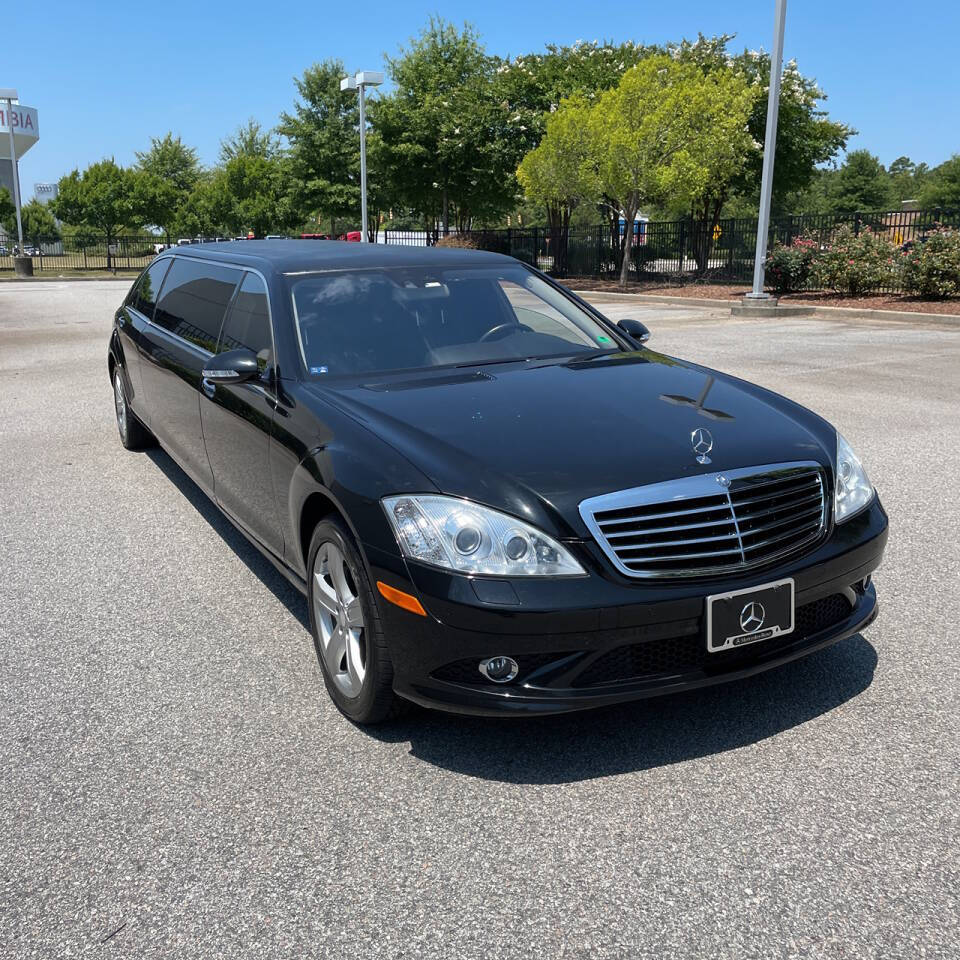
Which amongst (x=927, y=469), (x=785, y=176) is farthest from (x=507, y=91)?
(x=927, y=469)

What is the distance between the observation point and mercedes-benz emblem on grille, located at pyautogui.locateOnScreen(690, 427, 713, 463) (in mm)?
3225

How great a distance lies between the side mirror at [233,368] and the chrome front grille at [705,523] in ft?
6.03

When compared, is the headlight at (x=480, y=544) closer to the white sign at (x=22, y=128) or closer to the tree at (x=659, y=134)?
the tree at (x=659, y=134)

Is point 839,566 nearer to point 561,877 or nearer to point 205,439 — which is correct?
point 561,877

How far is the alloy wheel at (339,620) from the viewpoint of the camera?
3.34 meters

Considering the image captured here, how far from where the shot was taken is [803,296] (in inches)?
933

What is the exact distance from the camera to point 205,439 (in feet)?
16.7

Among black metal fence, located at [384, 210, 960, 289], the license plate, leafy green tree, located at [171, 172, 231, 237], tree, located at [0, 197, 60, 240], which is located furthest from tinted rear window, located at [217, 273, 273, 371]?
tree, located at [0, 197, 60, 240]

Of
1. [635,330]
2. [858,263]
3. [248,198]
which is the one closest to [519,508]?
[635,330]

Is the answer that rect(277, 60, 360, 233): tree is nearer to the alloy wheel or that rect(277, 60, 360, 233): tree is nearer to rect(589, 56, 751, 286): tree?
rect(589, 56, 751, 286): tree

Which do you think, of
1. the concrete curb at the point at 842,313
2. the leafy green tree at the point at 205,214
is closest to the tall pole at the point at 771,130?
the concrete curb at the point at 842,313

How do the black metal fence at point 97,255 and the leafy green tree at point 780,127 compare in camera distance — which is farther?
the black metal fence at point 97,255

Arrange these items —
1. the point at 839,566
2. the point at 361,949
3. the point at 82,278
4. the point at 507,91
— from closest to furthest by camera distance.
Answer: the point at 361,949 < the point at 839,566 < the point at 507,91 < the point at 82,278

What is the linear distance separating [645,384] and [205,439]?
7.77 feet
